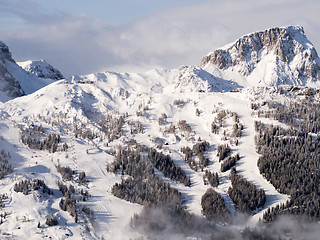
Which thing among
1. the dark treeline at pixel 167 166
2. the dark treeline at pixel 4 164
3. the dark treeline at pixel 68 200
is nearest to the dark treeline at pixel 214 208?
the dark treeline at pixel 167 166

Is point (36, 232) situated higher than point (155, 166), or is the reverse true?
point (155, 166)

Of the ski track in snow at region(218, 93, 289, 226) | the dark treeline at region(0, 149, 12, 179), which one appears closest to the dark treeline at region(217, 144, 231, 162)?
the ski track in snow at region(218, 93, 289, 226)

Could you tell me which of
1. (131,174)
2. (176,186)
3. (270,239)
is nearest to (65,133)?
(131,174)

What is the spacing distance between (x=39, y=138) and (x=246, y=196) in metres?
98.4

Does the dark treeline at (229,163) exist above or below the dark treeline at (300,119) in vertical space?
below

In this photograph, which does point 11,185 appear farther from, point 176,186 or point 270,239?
point 270,239

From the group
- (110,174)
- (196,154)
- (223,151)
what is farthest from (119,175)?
(223,151)

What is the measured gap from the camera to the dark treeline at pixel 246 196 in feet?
461

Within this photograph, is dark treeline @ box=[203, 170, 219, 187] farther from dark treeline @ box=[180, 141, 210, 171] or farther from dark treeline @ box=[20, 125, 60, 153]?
dark treeline @ box=[20, 125, 60, 153]

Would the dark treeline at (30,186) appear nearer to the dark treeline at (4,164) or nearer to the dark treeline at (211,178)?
the dark treeline at (4,164)

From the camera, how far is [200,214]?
136750 mm

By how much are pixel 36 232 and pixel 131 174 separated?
1953 inches

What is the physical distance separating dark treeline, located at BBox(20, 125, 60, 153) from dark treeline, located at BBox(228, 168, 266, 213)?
80128 mm

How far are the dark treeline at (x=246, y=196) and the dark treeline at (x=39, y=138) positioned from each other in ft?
263
